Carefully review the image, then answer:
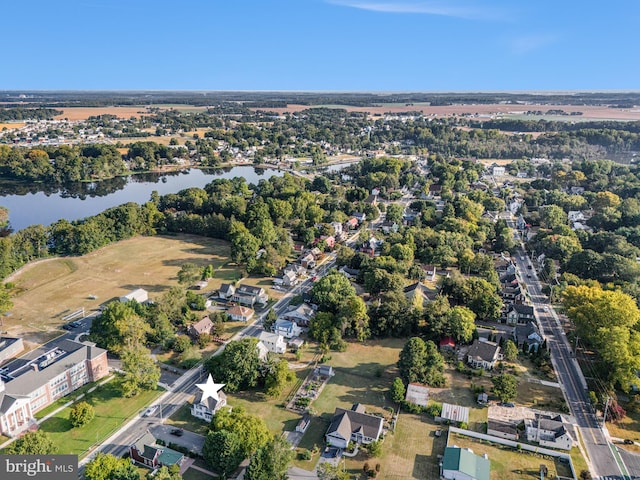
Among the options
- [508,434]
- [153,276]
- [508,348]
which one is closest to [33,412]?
[153,276]

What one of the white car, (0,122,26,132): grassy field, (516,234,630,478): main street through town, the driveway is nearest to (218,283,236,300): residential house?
the white car

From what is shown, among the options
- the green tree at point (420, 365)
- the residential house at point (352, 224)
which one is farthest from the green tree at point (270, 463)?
the residential house at point (352, 224)

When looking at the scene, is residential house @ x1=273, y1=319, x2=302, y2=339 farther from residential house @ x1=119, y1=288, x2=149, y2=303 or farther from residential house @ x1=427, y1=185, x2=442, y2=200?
residential house @ x1=427, y1=185, x2=442, y2=200

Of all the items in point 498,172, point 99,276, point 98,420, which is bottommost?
point 98,420

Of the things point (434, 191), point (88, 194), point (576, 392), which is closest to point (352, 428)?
point (576, 392)

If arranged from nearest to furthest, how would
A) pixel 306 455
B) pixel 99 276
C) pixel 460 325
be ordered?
1. pixel 306 455
2. pixel 460 325
3. pixel 99 276

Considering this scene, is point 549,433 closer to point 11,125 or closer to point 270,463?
point 270,463

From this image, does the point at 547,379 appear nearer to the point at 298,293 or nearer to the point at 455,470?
the point at 455,470
